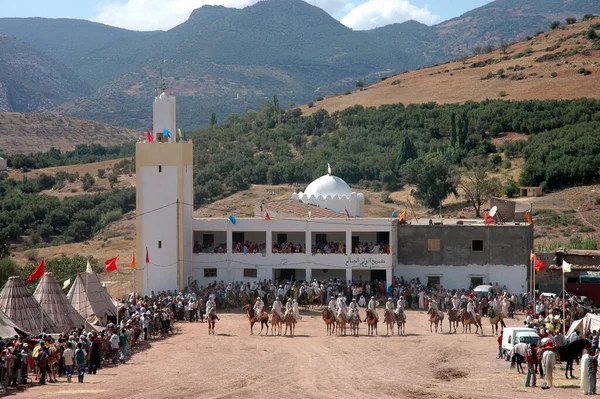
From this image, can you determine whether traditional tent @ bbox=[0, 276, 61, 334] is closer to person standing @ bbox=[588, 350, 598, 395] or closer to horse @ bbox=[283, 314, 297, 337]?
horse @ bbox=[283, 314, 297, 337]

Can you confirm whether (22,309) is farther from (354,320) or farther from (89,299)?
(354,320)

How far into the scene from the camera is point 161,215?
133 ft

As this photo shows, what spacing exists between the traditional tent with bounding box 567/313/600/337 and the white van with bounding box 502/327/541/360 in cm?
160

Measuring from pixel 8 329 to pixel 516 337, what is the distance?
554 inches

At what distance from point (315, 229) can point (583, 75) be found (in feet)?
197

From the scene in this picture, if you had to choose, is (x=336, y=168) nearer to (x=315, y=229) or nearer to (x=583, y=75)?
(x=583, y=75)

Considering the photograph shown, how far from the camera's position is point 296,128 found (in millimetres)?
95750

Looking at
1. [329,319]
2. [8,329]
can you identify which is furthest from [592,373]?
[8,329]

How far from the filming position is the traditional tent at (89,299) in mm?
31734

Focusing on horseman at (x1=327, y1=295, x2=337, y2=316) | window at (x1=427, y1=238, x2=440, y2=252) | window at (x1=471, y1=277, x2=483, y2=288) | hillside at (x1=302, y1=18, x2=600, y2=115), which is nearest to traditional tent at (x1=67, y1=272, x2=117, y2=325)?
horseman at (x1=327, y1=295, x2=337, y2=316)

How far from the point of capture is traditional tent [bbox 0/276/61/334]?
2728 cm

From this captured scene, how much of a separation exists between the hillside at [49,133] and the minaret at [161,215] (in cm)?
8086

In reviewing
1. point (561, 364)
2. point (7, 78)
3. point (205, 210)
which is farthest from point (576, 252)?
point (7, 78)

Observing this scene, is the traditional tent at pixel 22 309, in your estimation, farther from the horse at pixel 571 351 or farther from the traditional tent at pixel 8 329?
the horse at pixel 571 351
